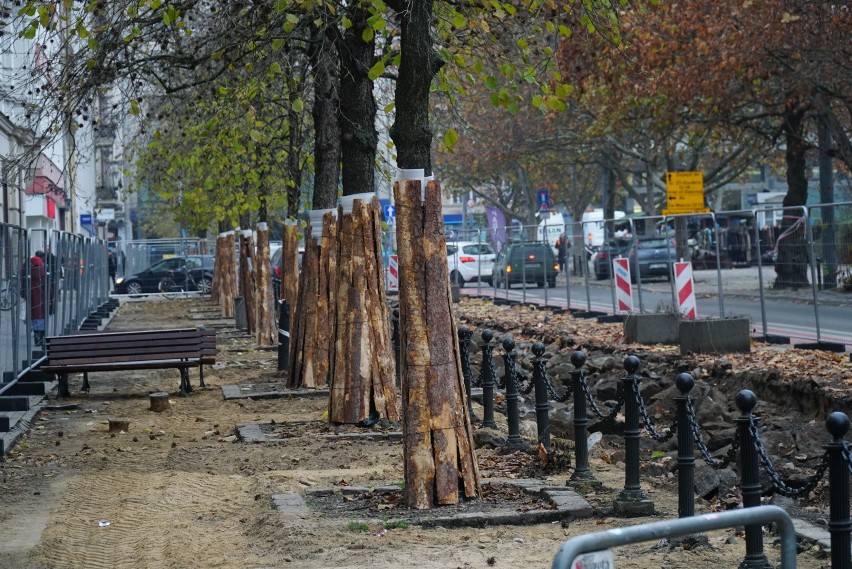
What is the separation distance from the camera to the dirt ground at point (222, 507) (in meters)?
7.45

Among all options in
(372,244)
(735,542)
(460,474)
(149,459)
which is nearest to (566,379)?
(372,244)

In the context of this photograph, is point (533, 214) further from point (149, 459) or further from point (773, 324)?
point (149, 459)

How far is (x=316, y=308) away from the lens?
16.3 m

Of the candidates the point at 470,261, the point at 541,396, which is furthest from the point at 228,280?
the point at 541,396

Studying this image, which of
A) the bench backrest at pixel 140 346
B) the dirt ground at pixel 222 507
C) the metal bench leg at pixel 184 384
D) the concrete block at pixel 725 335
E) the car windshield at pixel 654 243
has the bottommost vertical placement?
the dirt ground at pixel 222 507

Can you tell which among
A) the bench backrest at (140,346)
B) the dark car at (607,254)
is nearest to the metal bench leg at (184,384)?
the bench backrest at (140,346)

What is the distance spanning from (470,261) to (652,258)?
56.9 ft

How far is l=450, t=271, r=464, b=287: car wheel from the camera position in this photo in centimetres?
3958

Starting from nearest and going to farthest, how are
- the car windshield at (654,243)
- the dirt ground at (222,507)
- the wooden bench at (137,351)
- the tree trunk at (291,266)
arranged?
the dirt ground at (222,507) → the wooden bench at (137,351) → the tree trunk at (291,266) → the car windshield at (654,243)

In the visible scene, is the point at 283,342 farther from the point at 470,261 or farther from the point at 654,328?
the point at 470,261

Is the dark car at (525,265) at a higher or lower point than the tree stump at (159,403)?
higher

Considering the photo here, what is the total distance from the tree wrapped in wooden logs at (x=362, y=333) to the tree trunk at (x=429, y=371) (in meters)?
3.89

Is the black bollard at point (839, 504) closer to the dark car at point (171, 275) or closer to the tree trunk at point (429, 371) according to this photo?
the tree trunk at point (429, 371)

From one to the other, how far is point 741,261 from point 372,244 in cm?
842
